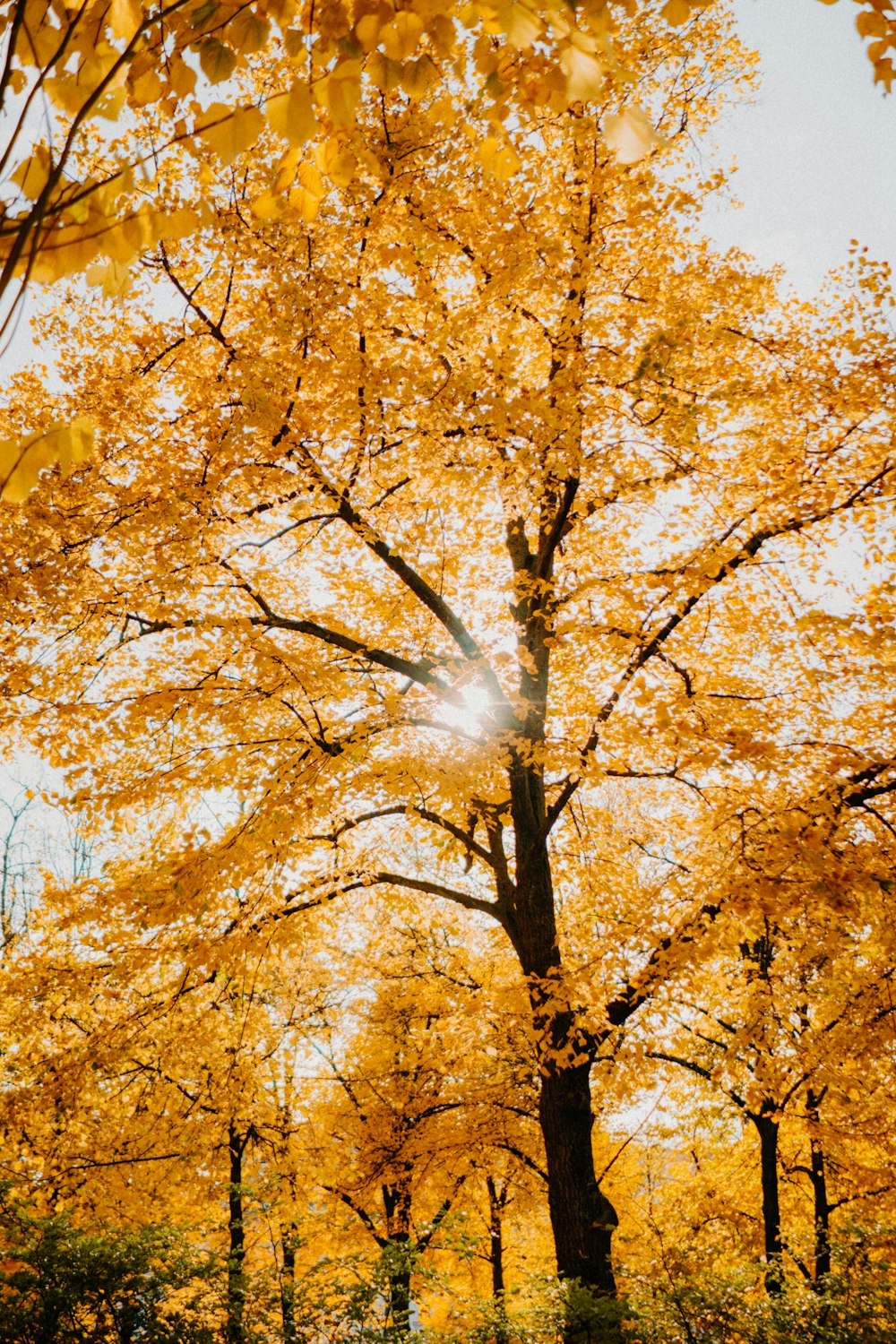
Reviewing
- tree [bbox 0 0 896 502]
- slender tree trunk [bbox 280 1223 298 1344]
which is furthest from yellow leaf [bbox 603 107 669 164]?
slender tree trunk [bbox 280 1223 298 1344]

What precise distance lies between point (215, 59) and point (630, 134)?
944 millimetres

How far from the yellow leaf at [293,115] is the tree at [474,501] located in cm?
292

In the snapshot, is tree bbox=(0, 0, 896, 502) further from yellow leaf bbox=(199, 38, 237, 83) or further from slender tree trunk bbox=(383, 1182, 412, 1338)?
slender tree trunk bbox=(383, 1182, 412, 1338)

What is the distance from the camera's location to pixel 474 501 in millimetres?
7305

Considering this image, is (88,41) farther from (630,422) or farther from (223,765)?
(223,765)

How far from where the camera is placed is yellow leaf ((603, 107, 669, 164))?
4.16 feet

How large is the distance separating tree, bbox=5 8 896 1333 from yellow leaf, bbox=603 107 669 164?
9.63 ft

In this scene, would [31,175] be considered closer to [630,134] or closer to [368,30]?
[368,30]

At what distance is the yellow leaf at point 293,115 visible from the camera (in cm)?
143

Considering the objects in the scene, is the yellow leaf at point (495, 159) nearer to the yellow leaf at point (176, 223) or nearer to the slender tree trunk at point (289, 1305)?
the yellow leaf at point (176, 223)

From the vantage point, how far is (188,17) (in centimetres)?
177

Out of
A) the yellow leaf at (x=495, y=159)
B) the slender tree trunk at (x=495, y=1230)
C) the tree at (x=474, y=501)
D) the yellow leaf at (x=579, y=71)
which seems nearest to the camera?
the yellow leaf at (x=579, y=71)

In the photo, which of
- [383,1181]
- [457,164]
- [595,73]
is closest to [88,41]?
[595,73]

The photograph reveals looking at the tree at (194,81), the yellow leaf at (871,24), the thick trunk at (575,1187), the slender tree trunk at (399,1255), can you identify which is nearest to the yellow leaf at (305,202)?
the tree at (194,81)
